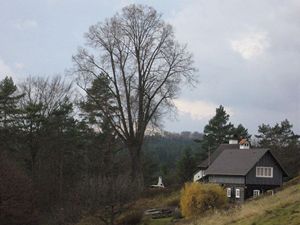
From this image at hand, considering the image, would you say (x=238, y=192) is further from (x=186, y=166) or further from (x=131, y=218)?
(x=186, y=166)

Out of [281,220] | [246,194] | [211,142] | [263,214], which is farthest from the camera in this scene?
[211,142]

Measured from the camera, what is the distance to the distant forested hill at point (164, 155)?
64200 millimetres

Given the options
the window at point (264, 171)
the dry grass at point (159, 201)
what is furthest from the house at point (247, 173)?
the dry grass at point (159, 201)

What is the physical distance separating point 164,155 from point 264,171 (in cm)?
9187

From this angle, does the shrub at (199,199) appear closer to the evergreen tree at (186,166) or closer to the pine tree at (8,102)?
Answer: the pine tree at (8,102)

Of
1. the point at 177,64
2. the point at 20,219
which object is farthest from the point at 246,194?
the point at 20,219

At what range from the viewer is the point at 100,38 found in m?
50.4

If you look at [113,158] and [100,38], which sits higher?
[100,38]

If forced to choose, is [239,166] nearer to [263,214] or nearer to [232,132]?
[232,132]

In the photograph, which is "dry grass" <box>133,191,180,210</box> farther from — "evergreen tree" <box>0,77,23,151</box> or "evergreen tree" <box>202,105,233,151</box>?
"evergreen tree" <box>202,105,233,151</box>

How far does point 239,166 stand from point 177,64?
44.3 feet

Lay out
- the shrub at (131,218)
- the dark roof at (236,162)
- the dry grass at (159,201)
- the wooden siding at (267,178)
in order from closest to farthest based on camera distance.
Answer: the shrub at (131,218) → the dry grass at (159,201) → the wooden siding at (267,178) → the dark roof at (236,162)

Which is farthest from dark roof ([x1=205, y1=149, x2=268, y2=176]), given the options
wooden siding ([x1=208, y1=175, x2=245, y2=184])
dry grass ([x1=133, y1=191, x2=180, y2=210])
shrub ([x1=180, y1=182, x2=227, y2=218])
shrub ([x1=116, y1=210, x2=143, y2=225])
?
shrub ([x1=180, y1=182, x2=227, y2=218])

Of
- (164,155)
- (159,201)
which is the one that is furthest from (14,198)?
(164,155)
